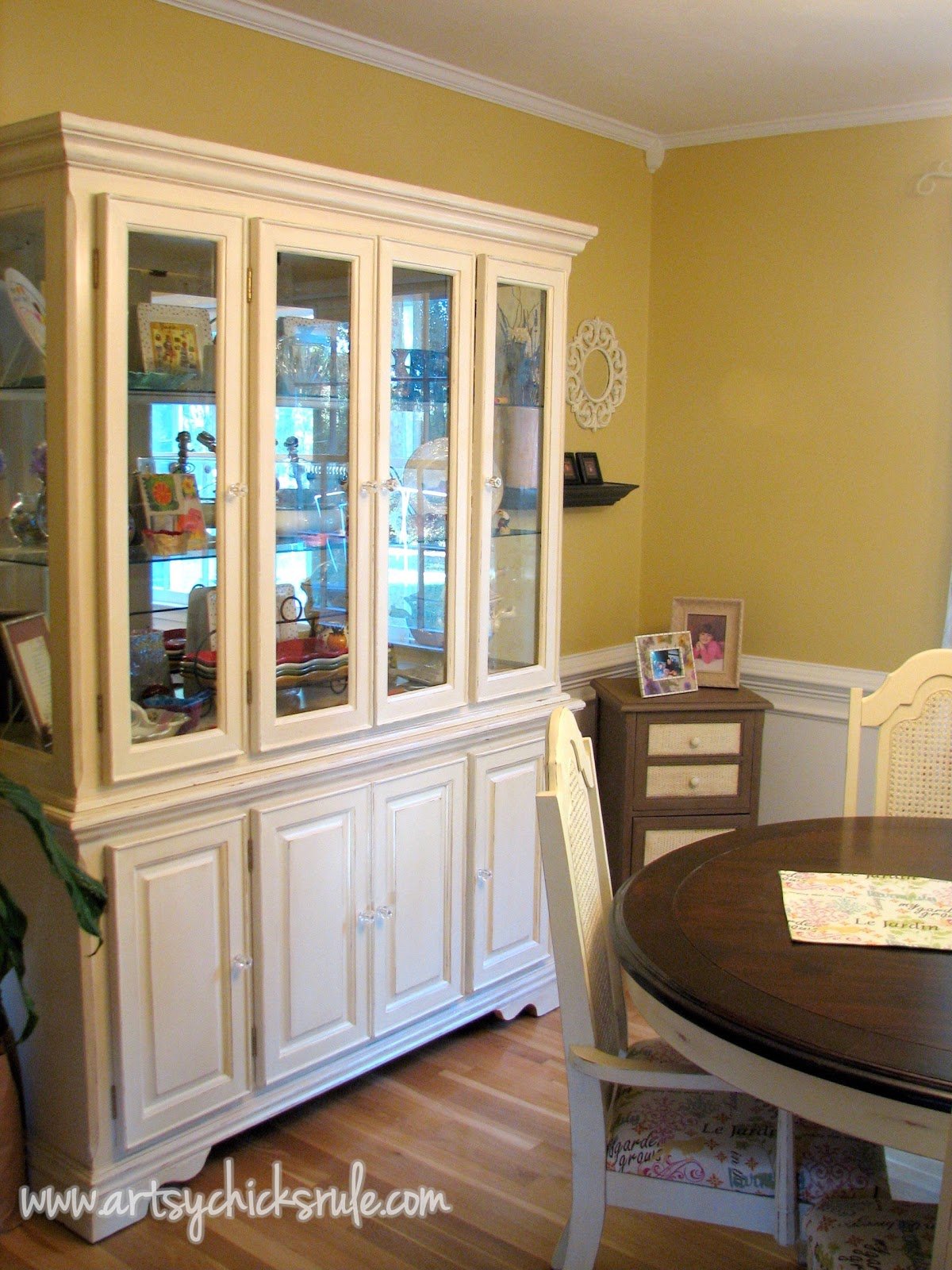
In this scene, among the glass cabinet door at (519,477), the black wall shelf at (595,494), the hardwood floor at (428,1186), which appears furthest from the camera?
the black wall shelf at (595,494)

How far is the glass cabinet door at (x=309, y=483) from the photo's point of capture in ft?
8.10

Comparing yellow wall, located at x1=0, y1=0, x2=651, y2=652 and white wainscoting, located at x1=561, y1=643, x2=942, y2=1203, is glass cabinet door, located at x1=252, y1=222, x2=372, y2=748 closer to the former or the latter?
yellow wall, located at x1=0, y1=0, x2=651, y2=652

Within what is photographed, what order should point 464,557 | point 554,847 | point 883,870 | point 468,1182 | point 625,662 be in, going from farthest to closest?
1. point 625,662
2. point 464,557
3. point 468,1182
4. point 883,870
5. point 554,847

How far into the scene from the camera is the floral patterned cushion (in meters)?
1.87

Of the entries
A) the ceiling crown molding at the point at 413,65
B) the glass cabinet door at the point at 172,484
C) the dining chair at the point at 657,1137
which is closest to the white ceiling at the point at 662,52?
the ceiling crown molding at the point at 413,65

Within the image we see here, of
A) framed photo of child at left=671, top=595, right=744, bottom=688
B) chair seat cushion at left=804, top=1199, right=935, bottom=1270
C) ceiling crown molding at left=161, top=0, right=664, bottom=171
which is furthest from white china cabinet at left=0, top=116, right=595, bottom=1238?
chair seat cushion at left=804, top=1199, right=935, bottom=1270

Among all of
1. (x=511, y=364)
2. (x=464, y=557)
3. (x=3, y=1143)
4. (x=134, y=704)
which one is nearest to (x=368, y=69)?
(x=511, y=364)

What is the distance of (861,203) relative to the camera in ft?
11.9

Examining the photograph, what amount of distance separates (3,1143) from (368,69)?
258 cm

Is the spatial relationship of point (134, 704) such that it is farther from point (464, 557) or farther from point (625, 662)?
point (625, 662)

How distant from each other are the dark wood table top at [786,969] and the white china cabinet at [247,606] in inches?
31.9

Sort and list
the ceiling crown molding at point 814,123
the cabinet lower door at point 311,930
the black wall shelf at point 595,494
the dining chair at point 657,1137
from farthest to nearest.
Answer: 1. the black wall shelf at point 595,494
2. the ceiling crown molding at point 814,123
3. the cabinet lower door at point 311,930
4. the dining chair at point 657,1137

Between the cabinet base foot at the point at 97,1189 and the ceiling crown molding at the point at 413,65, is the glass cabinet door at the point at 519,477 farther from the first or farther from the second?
the cabinet base foot at the point at 97,1189

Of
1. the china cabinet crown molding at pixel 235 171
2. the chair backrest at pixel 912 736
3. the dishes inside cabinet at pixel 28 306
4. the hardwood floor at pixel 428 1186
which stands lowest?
the hardwood floor at pixel 428 1186
